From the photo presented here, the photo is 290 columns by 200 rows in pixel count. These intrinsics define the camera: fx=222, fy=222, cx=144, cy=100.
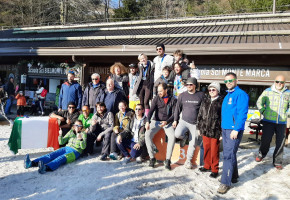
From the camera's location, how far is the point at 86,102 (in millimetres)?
5324

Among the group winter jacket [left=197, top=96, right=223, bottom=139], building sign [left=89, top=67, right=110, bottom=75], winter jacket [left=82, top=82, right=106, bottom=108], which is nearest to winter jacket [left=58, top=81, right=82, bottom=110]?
winter jacket [left=82, top=82, right=106, bottom=108]

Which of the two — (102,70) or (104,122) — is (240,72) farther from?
(102,70)

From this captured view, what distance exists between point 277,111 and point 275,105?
11 cm

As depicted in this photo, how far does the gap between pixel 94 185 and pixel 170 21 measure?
9.14m

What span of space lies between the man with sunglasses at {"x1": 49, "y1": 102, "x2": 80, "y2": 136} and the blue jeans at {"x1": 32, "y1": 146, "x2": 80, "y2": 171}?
649 millimetres

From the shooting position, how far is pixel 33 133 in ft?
15.7

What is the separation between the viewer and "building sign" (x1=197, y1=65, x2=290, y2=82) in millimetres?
6383

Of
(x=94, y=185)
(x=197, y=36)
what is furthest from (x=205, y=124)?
(x=197, y=36)

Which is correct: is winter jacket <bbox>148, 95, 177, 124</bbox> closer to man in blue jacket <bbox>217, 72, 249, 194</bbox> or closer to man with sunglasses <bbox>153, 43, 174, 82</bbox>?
man with sunglasses <bbox>153, 43, 174, 82</bbox>

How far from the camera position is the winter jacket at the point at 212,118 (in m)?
3.64

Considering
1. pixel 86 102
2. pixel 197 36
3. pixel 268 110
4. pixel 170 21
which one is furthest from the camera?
pixel 170 21

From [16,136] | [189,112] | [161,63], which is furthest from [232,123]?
[16,136]

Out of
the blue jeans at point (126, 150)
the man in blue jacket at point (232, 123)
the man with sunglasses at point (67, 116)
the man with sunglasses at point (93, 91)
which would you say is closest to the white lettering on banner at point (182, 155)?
the blue jeans at point (126, 150)

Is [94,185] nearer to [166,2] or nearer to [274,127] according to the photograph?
[274,127]
